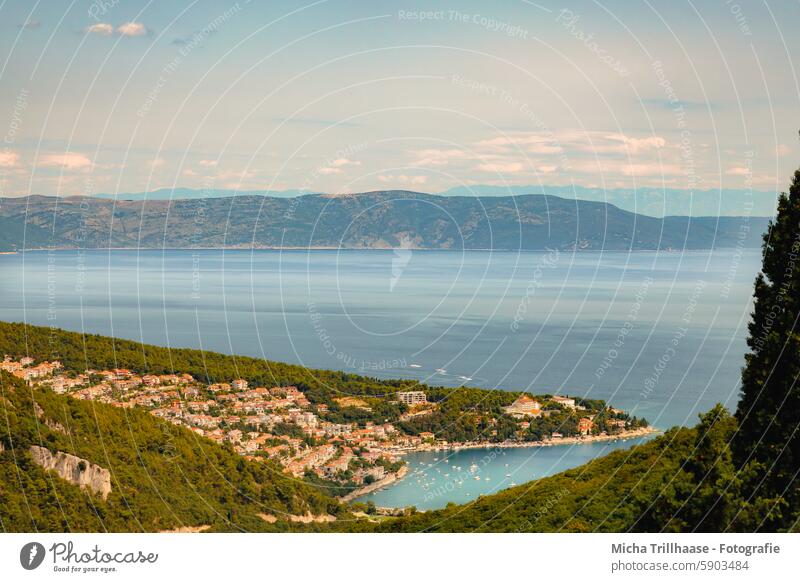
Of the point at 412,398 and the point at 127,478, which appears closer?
the point at 127,478

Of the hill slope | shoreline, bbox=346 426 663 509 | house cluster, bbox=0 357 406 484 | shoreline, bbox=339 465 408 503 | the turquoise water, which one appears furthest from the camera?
shoreline, bbox=346 426 663 509

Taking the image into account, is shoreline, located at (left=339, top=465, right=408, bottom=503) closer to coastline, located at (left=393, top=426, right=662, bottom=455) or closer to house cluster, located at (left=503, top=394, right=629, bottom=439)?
coastline, located at (left=393, top=426, right=662, bottom=455)

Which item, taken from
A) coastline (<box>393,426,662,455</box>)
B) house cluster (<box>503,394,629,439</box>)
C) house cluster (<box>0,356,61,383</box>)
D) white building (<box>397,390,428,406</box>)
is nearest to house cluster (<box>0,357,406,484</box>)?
house cluster (<box>0,356,61,383</box>)

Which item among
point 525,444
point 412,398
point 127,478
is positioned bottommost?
point 525,444

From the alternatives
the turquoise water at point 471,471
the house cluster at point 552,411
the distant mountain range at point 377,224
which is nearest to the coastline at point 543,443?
the turquoise water at point 471,471

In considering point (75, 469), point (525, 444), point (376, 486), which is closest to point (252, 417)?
point (376, 486)

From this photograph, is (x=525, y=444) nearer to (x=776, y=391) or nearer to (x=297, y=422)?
(x=297, y=422)
